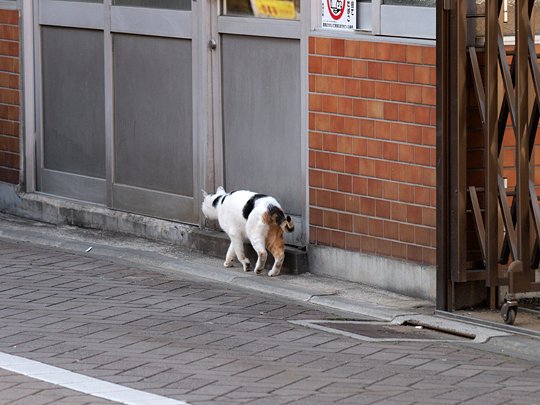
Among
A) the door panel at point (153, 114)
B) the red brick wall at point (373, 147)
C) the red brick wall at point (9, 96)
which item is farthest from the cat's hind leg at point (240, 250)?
the red brick wall at point (9, 96)

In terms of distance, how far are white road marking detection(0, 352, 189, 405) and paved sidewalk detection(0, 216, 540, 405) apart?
41 mm

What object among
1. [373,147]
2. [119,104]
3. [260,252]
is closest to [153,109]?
[119,104]

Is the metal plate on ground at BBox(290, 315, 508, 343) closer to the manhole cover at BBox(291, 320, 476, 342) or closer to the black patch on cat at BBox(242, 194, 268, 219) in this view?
the manhole cover at BBox(291, 320, 476, 342)

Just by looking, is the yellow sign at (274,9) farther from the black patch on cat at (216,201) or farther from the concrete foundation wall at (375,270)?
the concrete foundation wall at (375,270)

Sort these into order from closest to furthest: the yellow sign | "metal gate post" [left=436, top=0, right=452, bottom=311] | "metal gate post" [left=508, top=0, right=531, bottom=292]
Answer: "metal gate post" [left=508, top=0, right=531, bottom=292], "metal gate post" [left=436, top=0, right=452, bottom=311], the yellow sign

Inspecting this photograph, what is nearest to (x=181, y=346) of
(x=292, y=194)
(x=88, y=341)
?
(x=88, y=341)

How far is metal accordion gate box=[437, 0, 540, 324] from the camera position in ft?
29.4

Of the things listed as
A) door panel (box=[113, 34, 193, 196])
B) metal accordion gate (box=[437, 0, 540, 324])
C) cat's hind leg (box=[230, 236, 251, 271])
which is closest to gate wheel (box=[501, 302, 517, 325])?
metal accordion gate (box=[437, 0, 540, 324])

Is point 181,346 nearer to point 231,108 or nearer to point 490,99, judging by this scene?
point 490,99

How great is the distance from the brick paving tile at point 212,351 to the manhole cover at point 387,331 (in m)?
0.14

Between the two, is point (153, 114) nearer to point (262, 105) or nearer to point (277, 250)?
point (262, 105)

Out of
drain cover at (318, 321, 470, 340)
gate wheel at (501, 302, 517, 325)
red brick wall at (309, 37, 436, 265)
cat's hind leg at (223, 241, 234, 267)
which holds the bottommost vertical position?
drain cover at (318, 321, 470, 340)

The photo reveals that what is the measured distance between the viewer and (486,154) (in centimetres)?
909

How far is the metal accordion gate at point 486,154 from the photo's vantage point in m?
8.97
